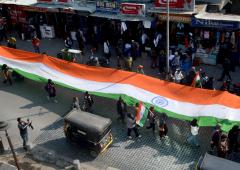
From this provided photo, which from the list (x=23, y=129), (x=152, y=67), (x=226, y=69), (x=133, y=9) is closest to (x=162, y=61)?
(x=152, y=67)

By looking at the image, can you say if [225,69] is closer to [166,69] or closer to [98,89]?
[166,69]

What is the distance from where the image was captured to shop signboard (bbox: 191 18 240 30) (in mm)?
23778

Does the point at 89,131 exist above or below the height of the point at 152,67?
below

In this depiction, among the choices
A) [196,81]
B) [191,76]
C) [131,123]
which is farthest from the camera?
[191,76]

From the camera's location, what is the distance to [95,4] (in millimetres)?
29250

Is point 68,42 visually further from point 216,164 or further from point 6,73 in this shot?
point 216,164

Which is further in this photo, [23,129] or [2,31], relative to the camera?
[2,31]

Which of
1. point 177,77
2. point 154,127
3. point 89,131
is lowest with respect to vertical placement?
point 154,127

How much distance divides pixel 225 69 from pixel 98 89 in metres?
7.88

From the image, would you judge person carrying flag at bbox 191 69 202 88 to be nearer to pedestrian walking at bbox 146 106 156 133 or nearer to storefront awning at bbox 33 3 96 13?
pedestrian walking at bbox 146 106 156 133

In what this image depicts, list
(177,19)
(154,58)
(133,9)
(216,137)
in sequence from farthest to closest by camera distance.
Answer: (133,9) < (154,58) < (177,19) < (216,137)

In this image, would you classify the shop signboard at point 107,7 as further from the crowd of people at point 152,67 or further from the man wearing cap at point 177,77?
the man wearing cap at point 177,77

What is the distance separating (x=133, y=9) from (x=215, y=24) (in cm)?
594

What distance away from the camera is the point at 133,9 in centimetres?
2694
